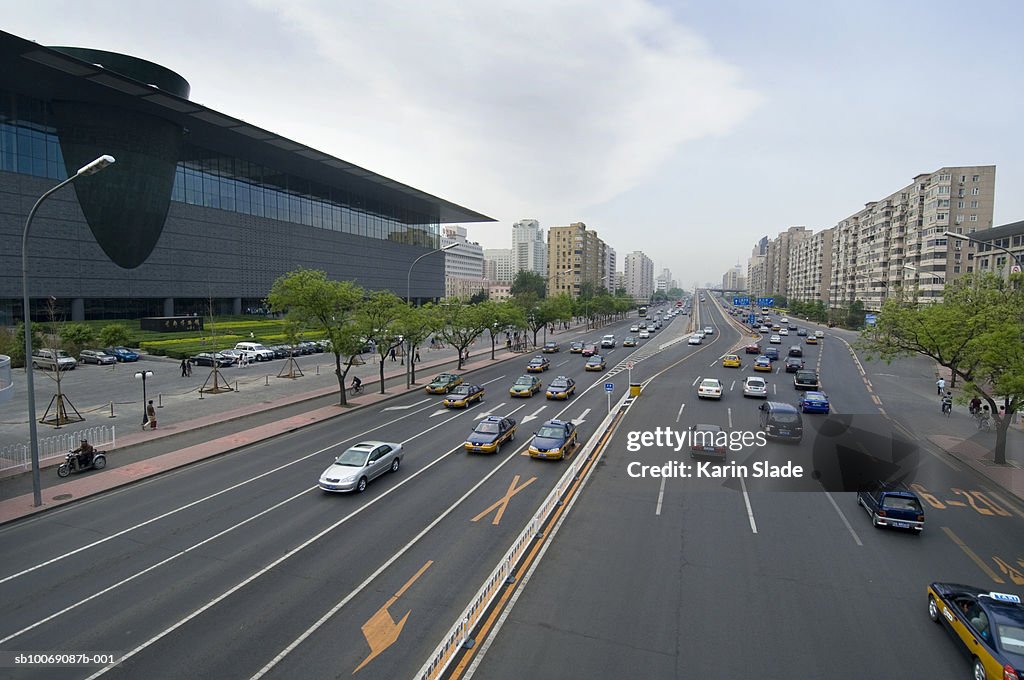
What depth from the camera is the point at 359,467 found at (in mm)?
17734

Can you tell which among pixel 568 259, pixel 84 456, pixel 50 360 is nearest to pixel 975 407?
pixel 84 456

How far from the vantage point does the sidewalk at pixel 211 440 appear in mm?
17047

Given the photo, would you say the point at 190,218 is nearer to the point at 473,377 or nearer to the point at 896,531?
the point at 473,377

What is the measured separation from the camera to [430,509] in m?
16.1

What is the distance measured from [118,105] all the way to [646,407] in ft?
213

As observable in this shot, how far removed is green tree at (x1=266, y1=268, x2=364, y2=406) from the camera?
30.9 metres

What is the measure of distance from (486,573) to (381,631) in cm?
291

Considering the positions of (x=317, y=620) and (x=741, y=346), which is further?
(x=741, y=346)

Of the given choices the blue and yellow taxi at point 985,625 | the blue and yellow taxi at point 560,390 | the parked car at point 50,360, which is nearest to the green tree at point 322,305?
the blue and yellow taxi at point 560,390

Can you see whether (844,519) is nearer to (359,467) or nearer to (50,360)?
(359,467)

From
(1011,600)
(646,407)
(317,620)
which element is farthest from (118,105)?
(1011,600)

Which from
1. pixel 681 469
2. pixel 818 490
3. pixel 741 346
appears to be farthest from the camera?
pixel 741 346

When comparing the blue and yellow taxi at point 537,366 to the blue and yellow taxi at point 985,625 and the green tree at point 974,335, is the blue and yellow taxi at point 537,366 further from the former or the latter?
the blue and yellow taxi at point 985,625

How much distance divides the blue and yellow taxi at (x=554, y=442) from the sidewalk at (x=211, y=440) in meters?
13.1
